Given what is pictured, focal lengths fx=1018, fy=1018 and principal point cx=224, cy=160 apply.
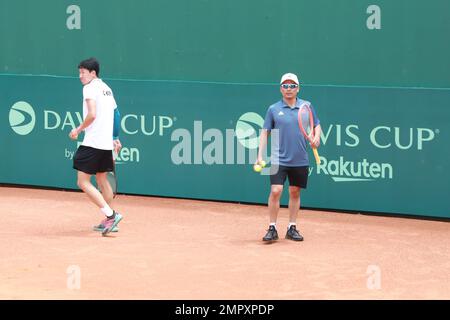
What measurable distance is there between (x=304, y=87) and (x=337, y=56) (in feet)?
1.87

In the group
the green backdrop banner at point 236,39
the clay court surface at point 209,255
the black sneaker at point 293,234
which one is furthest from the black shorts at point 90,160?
the green backdrop banner at point 236,39

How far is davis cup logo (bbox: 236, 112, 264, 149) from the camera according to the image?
13000 millimetres

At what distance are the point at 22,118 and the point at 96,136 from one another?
12.8 feet

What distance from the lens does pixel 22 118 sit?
47.3ft

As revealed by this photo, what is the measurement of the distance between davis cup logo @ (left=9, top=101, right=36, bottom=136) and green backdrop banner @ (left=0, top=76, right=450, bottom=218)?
14mm

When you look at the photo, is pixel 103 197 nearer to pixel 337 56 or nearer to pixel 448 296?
pixel 337 56

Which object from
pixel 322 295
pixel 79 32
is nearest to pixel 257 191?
pixel 79 32

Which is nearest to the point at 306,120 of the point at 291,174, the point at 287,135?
the point at 287,135

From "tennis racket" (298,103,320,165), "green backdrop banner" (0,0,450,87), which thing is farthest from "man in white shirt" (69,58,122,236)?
"green backdrop banner" (0,0,450,87)

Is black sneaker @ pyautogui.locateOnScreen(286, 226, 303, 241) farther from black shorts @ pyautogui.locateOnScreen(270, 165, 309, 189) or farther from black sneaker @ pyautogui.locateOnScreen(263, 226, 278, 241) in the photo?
black shorts @ pyautogui.locateOnScreen(270, 165, 309, 189)

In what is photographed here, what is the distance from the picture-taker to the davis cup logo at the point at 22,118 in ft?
47.1

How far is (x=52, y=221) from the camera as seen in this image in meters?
11.9

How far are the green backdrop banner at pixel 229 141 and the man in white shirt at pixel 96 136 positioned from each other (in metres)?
2.53
